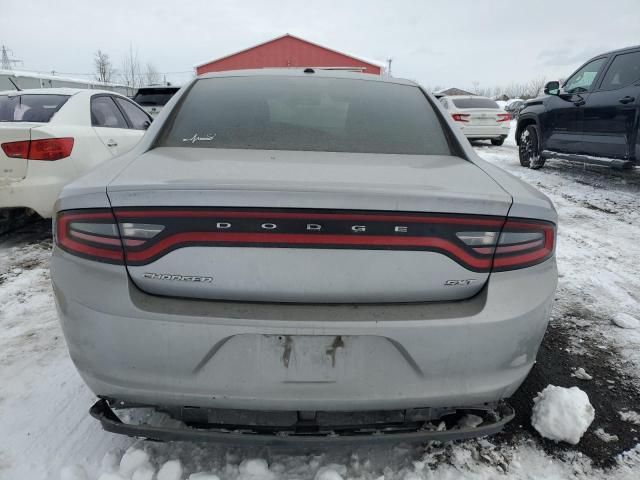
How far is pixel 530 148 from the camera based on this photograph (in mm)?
8453

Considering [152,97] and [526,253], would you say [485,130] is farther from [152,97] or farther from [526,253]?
[526,253]

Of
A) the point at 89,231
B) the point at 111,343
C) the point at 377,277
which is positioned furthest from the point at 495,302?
the point at 89,231

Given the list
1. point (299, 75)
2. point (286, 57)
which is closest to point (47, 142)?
point (299, 75)

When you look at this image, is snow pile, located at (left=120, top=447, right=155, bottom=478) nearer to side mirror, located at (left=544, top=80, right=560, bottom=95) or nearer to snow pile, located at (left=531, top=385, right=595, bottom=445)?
snow pile, located at (left=531, top=385, right=595, bottom=445)

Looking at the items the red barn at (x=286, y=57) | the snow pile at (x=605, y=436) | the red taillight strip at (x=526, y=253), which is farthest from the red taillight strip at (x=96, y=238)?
the red barn at (x=286, y=57)

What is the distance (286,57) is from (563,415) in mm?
28291

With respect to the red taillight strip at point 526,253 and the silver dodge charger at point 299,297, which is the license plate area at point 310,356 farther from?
the red taillight strip at point 526,253

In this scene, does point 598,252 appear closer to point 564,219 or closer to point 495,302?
point 564,219

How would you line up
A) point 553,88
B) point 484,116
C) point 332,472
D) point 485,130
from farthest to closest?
1. point 485,130
2. point 484,116
3. point 553,88
4. point 332,472

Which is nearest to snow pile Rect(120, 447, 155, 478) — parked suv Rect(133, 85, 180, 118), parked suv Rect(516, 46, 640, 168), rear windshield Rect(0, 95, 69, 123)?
rear windshield Rect(0, 95, 69, 123)

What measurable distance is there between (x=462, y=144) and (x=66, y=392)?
2225 millimetres

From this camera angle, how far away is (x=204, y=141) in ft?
6.38

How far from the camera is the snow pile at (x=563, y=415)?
1830 millimetres

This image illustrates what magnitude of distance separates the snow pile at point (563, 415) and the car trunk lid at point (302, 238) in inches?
36.4
